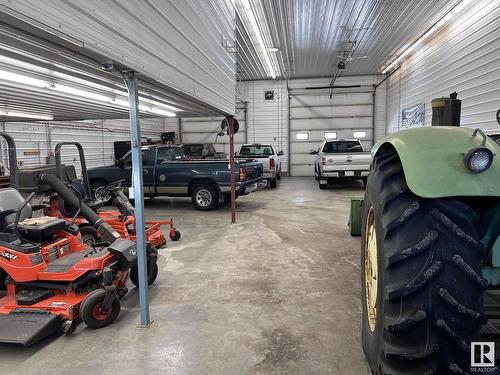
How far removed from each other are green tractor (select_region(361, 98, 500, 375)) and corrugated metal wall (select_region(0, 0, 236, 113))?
228cm

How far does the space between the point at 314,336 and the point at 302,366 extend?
47cm

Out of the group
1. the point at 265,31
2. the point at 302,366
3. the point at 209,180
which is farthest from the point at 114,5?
the point at 265,31

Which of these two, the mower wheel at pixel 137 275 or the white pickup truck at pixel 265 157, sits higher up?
the white pickup truck at pixel 265 157

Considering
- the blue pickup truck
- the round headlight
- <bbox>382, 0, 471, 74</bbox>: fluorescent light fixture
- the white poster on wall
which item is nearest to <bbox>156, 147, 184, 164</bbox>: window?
the blue pickup truck

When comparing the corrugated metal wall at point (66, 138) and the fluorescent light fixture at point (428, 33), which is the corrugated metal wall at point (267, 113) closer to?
the fluorescent light fixture at point (428, 33)

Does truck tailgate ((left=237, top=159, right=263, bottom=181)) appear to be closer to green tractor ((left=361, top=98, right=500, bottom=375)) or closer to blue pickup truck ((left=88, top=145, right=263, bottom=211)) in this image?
blue pickup truck ((left=88, top=145, right=263, bottom=211))

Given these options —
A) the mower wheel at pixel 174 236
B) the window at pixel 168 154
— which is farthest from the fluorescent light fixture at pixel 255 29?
the mower wheel at pixel 174 236

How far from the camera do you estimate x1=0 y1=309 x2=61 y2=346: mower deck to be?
2.96 m

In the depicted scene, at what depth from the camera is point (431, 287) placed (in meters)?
1.56

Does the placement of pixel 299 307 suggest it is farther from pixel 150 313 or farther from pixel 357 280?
pixel 150 313

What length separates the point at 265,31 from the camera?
12.3 metres

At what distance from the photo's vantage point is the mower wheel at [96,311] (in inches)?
131

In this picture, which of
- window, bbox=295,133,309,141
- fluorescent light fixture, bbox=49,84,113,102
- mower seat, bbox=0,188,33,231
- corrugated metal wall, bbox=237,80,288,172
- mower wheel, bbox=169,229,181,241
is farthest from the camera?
corrugated metal wall, bbox=237,80,288,172

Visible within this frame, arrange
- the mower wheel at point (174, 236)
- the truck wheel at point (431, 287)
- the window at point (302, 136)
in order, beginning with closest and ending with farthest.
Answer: the truck wheel at point (431, 287) < the mower wheel at point (174, 236) < the window at point (302, 136)
